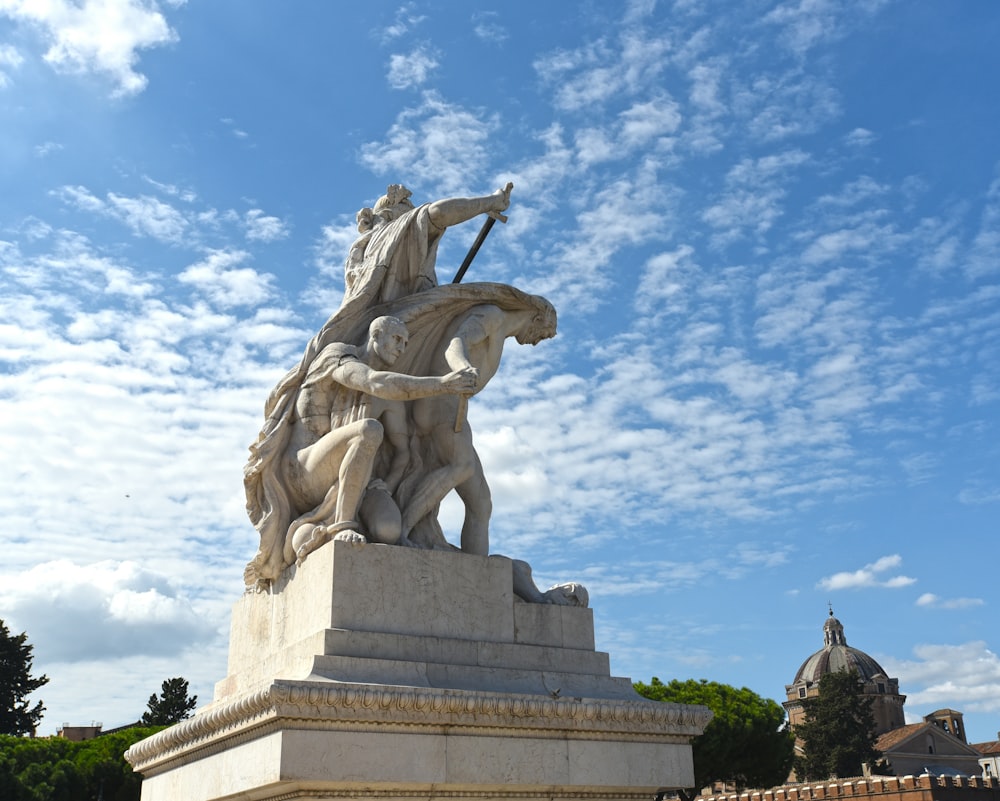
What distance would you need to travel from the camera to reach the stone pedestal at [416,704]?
22.8 feet

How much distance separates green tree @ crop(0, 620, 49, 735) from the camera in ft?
183

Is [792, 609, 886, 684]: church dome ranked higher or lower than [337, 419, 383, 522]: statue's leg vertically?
higher

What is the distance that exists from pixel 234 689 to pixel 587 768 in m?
3.06

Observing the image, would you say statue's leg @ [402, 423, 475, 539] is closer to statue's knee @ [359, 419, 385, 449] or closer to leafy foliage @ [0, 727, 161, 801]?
statue's knee @ [359, 419, 385, 449]

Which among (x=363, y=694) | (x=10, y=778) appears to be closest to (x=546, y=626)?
(x=363, y=694)

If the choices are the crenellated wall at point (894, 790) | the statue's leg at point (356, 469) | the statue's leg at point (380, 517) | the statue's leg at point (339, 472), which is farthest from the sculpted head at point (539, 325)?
the crenellated wall at point (894, 790)

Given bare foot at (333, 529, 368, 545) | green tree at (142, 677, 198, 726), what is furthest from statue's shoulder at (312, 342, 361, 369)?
green tree at (142, 677, 198, 726)

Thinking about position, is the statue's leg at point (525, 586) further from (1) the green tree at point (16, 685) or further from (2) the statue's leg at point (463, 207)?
(1) the green tree at point (16, 685)

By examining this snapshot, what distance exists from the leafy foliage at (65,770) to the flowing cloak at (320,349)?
3368 centimetres

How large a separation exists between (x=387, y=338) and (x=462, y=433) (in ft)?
3.45

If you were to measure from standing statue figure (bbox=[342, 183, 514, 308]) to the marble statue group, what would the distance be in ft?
0.04

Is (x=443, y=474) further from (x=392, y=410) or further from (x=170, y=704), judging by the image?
(x=170, y=704)

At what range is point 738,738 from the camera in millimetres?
44969

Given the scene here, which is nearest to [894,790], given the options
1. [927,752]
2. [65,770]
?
[927,752]
